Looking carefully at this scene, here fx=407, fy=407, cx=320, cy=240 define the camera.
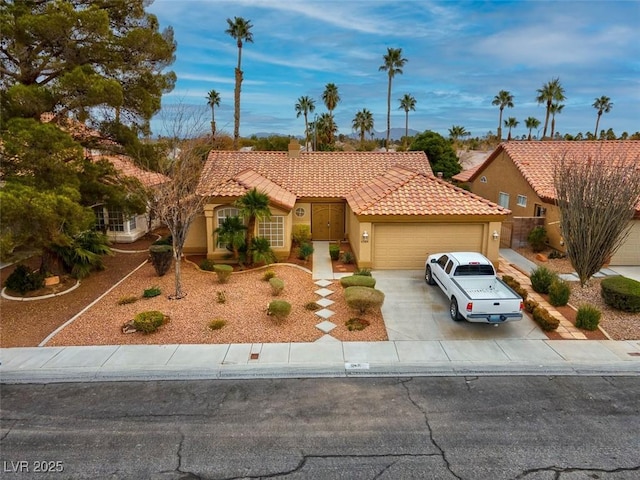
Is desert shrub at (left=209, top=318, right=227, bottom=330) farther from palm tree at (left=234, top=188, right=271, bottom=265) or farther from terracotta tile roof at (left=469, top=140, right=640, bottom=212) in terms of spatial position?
terracotta tile roof at (left=469, top=140, right=640, bottom=212)

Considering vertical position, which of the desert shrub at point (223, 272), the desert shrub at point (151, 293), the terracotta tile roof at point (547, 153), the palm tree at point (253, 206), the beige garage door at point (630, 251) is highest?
the terracotta tile roof at point (547, 153)

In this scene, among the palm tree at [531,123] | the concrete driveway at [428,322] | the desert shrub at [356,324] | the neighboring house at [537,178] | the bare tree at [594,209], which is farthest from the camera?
the palm tree at [531,123]

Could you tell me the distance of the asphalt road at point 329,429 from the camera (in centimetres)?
700

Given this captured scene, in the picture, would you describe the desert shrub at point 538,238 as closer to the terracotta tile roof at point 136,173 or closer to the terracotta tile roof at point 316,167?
the terracotta tile roof at point 316,167

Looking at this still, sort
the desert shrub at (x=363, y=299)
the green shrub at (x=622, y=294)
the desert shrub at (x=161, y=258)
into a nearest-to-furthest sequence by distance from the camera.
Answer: the desert shrub at (x=363, y=299) < the green shrub at (x=622, y=294) < the desert shrub at (x=161, y=258)

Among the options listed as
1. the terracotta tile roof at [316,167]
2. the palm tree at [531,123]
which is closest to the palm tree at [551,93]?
the palm tree at [531,123]

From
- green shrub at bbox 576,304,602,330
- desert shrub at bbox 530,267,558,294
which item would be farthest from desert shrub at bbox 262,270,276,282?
green shrub at bbox 576,304,602,330

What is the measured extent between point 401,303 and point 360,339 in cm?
320

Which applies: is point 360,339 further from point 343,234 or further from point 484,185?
point 484,185

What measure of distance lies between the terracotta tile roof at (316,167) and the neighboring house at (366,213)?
0.08m

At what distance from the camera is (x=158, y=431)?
26.1 ft

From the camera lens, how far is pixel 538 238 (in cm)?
2123

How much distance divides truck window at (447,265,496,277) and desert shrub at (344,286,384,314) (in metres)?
2.76

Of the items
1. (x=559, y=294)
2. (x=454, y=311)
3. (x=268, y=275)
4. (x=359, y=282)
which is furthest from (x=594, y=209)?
(x=268, y=275)
